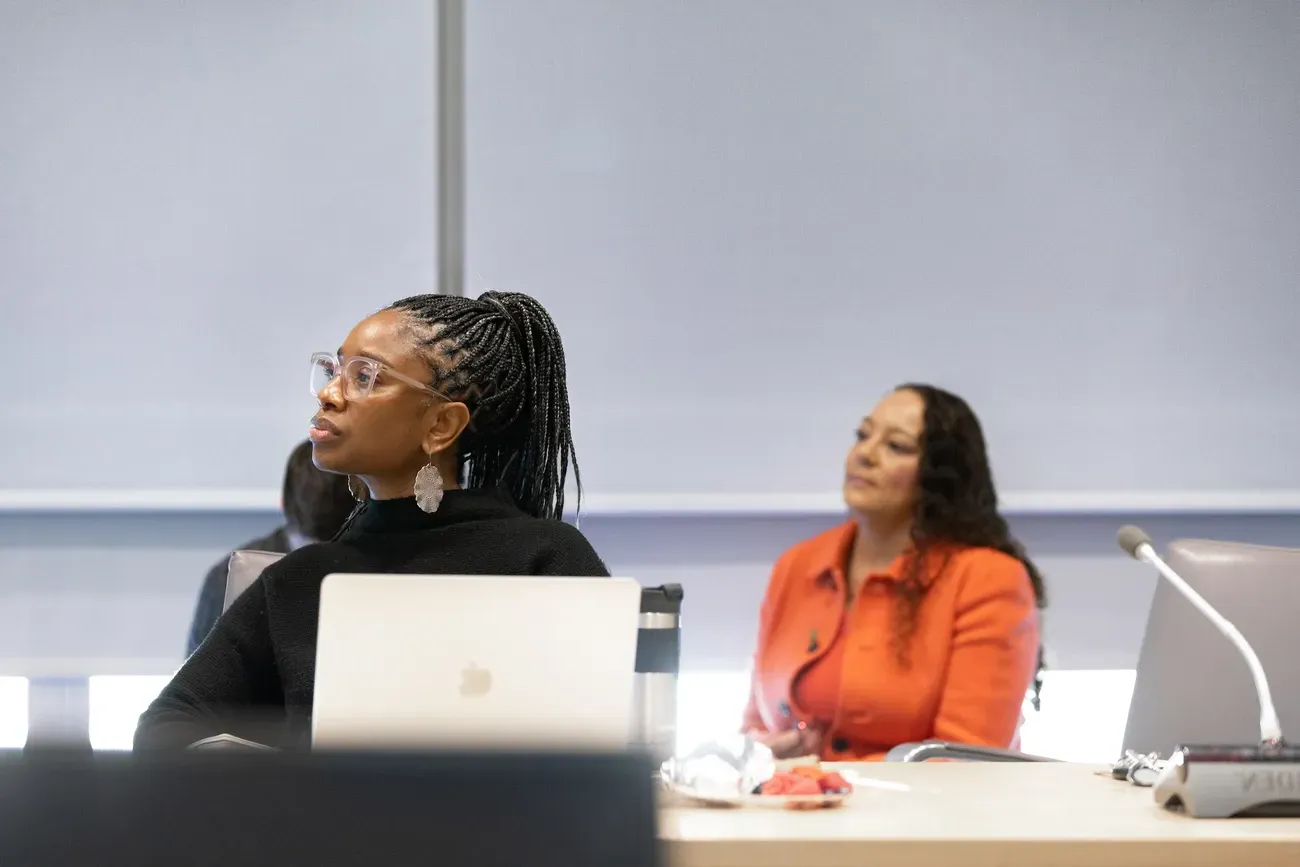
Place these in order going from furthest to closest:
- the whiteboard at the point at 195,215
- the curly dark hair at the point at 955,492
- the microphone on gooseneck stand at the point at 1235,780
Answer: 1. the whiteboard at the point at 195,215
2. the curly dark hair at the point at 955,492
3. the microphone on gooseneck stand at the point at 1235,780

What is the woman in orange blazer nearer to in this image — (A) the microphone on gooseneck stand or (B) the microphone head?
(B) the microphone head

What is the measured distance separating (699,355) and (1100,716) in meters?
1.32

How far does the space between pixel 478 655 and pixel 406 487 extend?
1.85ft

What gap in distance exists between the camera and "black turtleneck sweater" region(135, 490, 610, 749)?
1.58 meters

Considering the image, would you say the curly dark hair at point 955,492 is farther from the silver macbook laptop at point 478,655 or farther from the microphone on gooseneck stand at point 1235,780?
the silver macbook laptop at point 478,655

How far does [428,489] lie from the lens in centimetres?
167

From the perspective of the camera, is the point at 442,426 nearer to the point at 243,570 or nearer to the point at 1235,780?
the point at 243,570

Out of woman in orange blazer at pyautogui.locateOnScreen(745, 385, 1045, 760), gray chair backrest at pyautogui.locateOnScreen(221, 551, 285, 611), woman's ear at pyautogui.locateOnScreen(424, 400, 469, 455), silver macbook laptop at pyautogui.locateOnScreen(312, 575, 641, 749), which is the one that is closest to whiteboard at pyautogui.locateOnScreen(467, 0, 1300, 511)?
woman in orange blazer at pyautogui.locateOnScreen(745, 385, 1045, 760)

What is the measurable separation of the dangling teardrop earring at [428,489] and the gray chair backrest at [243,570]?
27 cm

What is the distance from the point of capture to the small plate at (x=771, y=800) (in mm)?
1366

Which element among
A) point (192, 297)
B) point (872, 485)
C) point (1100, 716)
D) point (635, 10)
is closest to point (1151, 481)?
point (1100, 716)

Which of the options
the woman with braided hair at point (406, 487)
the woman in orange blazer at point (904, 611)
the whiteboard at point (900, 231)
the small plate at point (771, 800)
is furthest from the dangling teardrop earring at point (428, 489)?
the whiteboard at point (900, 231)

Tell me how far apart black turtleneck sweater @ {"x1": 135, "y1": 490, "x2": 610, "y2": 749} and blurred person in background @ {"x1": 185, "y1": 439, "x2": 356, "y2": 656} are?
0.82m

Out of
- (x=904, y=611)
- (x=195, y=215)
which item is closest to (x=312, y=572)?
(x=904, y=611)
